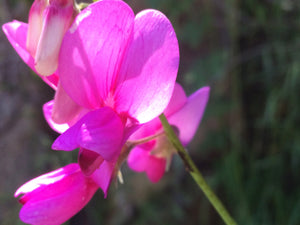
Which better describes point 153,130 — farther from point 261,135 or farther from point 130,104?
point 261,135

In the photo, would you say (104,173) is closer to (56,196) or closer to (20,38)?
(56,196)

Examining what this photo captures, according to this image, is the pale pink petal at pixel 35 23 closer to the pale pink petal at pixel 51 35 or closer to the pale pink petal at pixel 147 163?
the pale pink petal at pixel 51 35

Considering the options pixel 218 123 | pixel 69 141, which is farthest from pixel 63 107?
pixel 218 123

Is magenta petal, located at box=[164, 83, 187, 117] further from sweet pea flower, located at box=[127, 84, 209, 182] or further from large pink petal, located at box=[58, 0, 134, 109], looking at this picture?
large pink petal, located at box=[58, 0, 134, 109]

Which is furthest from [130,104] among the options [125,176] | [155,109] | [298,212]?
[125,176]

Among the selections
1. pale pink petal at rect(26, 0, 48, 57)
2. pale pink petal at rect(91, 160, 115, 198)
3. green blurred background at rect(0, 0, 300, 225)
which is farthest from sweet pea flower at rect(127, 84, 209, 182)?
green blurred background at rect(0, 0, 300, 225)

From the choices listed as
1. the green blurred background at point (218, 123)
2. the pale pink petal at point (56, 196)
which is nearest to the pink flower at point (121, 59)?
the pale pink petal at point (56, 196)
